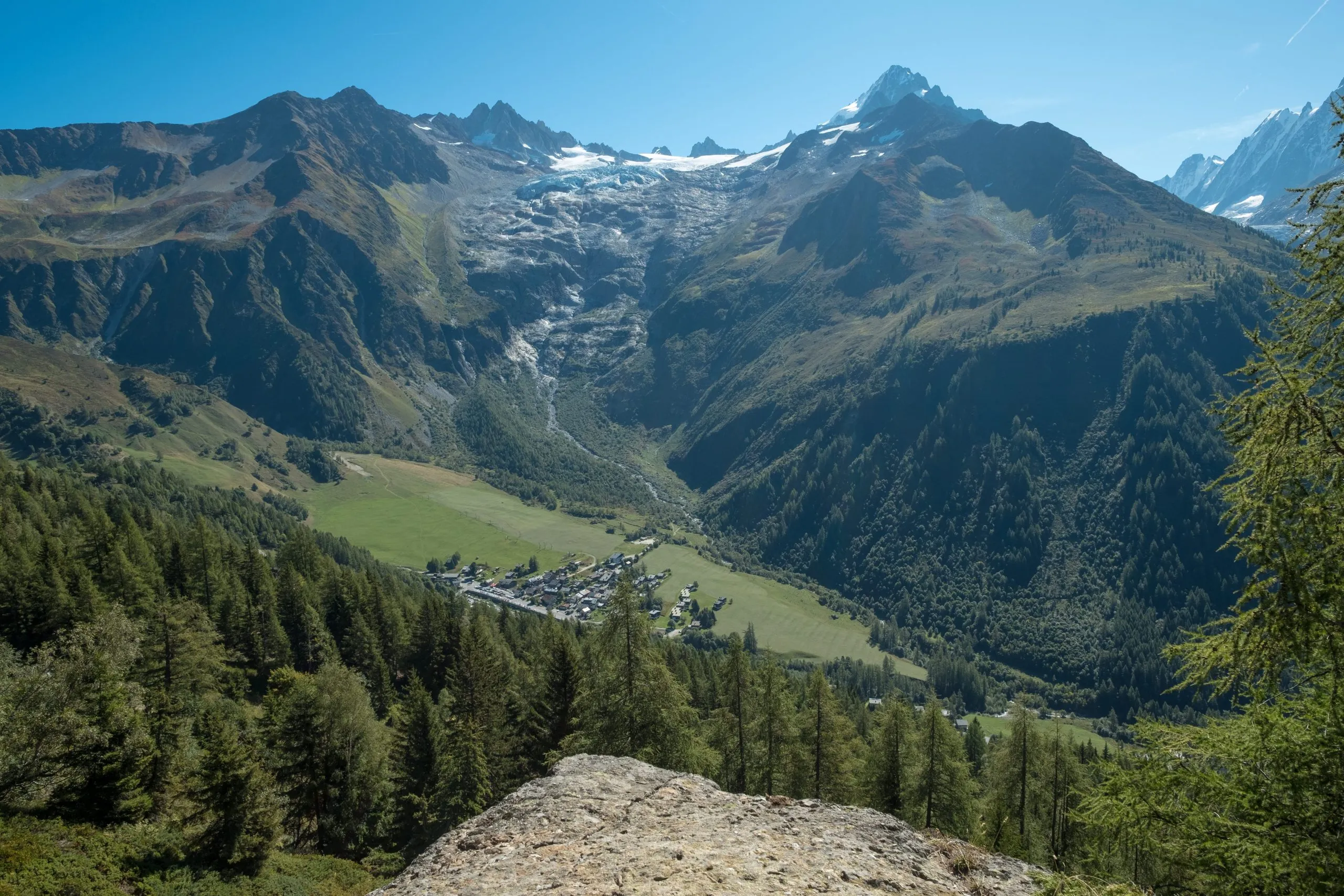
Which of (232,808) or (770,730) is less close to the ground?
(770,730)

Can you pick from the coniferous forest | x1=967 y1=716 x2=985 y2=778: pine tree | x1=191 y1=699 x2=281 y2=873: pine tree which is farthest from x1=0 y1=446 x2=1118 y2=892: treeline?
x1=967 y1=716 x2=985 y2=778: pine tree

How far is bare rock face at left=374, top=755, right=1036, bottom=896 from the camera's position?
45.4ft

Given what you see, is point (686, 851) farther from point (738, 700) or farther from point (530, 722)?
point (530, 722)

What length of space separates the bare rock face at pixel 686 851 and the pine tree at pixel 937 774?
2835 centimetres

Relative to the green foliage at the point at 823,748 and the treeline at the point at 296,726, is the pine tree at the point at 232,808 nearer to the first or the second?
the treeline at the point at 296,726

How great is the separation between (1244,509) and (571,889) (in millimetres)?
14653

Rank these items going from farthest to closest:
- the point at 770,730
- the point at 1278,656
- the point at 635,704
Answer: the point at 770,730 → the point at 635,704 → the point at 1278,656

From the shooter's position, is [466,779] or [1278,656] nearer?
[1278,656]

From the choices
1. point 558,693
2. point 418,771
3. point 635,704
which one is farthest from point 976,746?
point 418,771

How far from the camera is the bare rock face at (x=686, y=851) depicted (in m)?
13.8

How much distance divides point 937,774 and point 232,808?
39952 mm

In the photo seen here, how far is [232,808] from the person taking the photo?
2964cm

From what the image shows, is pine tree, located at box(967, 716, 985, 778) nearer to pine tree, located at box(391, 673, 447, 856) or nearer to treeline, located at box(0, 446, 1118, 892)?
treeline, located at box(0, 446, 1118, 892)

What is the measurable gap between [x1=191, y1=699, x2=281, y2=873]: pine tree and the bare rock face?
19323 millimetres
